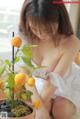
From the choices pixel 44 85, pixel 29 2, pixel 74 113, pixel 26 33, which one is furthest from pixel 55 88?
pixel 29 2

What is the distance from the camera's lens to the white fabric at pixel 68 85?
1.42 metres

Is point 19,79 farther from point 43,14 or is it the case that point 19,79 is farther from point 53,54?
point 53,54

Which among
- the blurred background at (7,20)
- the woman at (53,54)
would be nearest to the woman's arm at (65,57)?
the woman at (53,54)

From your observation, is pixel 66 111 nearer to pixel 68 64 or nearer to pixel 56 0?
pixel 68 64

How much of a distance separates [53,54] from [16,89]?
0.59 metres

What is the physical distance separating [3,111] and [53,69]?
1.96 ft

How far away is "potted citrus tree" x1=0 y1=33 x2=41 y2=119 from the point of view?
0.93 m

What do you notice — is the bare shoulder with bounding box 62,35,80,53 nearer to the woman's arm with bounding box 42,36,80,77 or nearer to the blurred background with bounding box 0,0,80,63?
the woman's arm with bounding box 42,36,80,77

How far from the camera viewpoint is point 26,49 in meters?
0.96

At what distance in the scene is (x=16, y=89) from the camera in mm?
969

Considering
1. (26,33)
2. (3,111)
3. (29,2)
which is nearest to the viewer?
(3,111)

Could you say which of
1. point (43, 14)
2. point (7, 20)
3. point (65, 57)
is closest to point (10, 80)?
point (43, 14)

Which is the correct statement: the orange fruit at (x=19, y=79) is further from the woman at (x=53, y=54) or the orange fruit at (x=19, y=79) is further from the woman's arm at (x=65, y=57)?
the woman's arm at (x=65, y=57)

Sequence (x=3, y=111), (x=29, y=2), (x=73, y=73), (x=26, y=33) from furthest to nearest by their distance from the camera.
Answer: (x=73, y=73) < (x=26, y=33) < (x=29, y=2) < (x=3, y=111)
